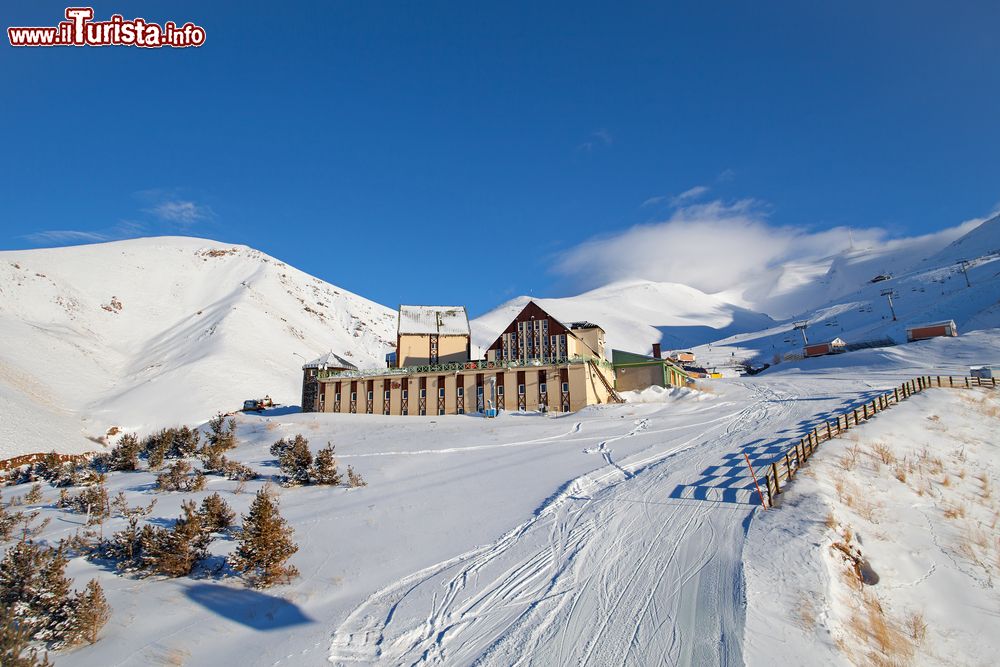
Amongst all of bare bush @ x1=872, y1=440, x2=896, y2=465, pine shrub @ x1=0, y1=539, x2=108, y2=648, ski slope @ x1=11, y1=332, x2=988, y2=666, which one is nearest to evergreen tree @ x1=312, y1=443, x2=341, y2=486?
ski slope @ x1=11, y1=332, x2=988, y2=666

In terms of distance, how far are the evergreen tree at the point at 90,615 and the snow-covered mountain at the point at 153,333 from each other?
137 ft

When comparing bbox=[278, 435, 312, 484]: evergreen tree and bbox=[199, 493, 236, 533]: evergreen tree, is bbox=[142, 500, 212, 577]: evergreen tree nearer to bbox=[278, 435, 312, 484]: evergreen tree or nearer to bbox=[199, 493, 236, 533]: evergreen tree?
bbox=[199, 493, 236, 533]: evergreen tree

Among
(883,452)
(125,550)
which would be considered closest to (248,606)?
(125,550)

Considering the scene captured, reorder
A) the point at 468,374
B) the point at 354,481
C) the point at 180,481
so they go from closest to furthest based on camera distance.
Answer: the point at 354,481
the point at 180,481
the point at 468,374

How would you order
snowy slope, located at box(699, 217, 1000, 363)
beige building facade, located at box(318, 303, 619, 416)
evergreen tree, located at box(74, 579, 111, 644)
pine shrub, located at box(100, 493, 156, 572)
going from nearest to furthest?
1. evergreen tree, located at box(74, 579, 111, 644)
2. pine shrub, located at box(100, 493, 156, 572)
3. beige building facade, located at box(318, 303, 619, 416)
4. snowy slope, located at box(699, 217, 1000, 363)

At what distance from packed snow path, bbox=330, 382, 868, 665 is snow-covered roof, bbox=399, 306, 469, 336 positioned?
37.7m

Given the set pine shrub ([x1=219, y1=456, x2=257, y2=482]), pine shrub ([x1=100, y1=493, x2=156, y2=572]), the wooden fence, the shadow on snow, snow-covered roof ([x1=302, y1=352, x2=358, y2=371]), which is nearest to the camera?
the shadow on snow

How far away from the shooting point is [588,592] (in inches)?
395

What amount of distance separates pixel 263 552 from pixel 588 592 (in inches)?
267

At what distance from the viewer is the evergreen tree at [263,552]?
1070 cm

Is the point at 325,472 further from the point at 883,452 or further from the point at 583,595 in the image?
the point at 883,452

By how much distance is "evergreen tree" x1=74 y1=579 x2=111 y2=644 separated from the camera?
8312 millimetres

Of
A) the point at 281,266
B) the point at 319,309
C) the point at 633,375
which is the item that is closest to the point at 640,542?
the point at 633,375

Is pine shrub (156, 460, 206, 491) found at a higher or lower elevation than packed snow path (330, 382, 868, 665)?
higher
